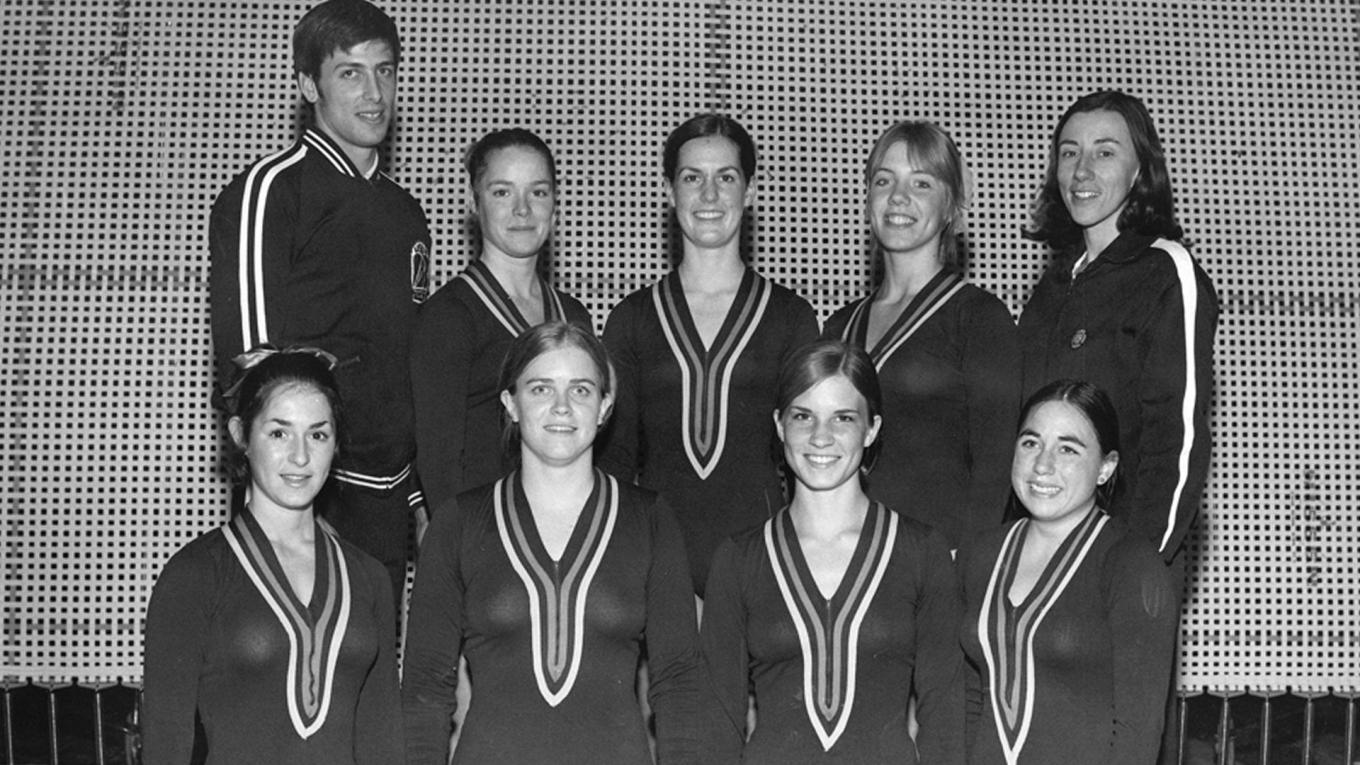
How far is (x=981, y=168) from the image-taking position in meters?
6.06

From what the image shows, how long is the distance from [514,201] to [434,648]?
1244 millimetres

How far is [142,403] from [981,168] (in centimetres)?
344

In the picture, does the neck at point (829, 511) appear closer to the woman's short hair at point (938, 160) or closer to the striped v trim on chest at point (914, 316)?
the striped v trim on chest at point (914, 316)

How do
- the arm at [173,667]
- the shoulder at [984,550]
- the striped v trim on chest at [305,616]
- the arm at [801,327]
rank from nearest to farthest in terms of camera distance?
the arm at [173,667], the striped v trim on chest at [305,616], the shoulder at [984,550], the arm at [801,327]

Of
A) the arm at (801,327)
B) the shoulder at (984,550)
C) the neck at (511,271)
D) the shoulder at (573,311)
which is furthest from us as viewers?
the shoulder at (573,311)

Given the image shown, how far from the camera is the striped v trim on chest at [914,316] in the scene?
3.77m

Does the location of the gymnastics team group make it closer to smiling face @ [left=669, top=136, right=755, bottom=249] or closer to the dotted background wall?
smiling face @ [left=669, top=136, right=755, bottom=249]

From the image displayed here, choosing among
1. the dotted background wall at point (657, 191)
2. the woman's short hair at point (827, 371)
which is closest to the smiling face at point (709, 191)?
the woman's short hair at point (827, 371)

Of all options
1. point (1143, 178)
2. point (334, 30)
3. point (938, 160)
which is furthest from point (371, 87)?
point (1143, 178)

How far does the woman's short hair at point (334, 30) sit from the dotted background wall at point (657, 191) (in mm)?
1984

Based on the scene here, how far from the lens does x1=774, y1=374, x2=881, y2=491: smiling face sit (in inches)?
133

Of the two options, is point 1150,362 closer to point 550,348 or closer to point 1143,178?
point 1143,178

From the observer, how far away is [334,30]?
153 inches

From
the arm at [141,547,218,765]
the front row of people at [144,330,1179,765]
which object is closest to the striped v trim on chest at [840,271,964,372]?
the front row of people at [144,330,1179,765]
